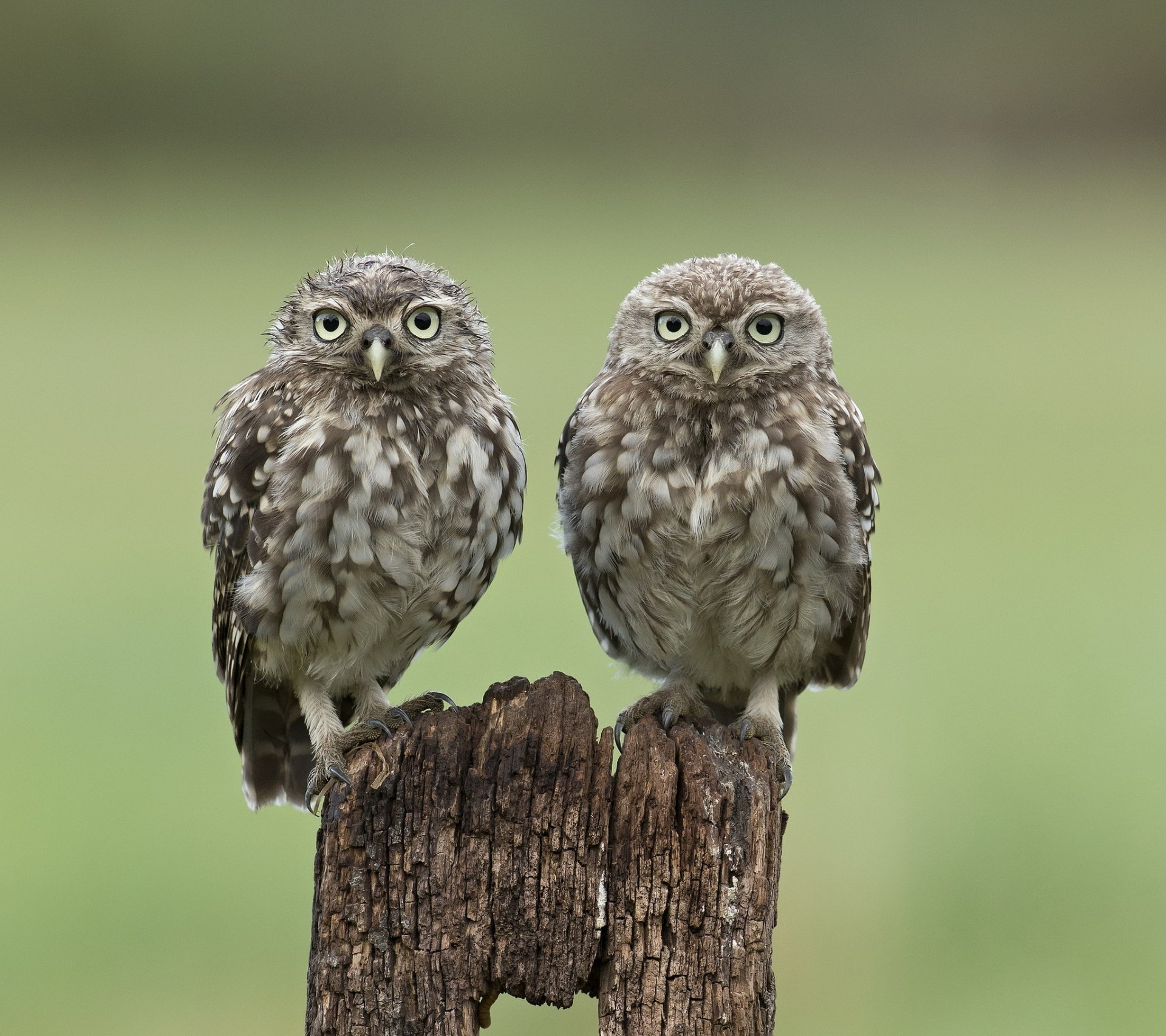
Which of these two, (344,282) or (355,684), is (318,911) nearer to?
(355,684)

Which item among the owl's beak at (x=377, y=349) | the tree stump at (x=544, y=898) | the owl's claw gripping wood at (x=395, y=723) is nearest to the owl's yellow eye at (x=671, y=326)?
the owl's beak at (x=377, y=349)

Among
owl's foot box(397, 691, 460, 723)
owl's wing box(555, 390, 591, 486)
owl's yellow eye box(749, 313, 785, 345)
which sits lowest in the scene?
owl's foot box(397, 691, 460, 723)

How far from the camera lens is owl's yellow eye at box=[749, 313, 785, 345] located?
353cm

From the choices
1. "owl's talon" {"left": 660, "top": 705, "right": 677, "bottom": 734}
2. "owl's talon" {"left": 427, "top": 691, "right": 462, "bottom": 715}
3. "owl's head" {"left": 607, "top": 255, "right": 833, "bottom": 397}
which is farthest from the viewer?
"owl's talon" {"left": 660, "top": 705, "right": 677, "bottom": 734}

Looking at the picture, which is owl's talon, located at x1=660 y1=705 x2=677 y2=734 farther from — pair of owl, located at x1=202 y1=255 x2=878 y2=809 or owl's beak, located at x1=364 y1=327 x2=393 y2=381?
owl's beak, located at x1=364 y1=327 x2=393 y2=381

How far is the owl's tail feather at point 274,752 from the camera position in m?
3.88

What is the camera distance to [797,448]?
3535mm

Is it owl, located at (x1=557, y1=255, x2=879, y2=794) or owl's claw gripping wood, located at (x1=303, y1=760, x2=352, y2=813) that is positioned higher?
owl, located at (x1=557, y1=255, x2=879, y2=794)

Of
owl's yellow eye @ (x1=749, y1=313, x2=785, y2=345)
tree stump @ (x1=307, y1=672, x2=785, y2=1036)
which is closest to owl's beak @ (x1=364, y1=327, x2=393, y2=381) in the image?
owl's yellow eye @ (x1=749, y1=313, x2=785, y2=345)

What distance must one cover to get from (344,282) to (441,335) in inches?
11.0

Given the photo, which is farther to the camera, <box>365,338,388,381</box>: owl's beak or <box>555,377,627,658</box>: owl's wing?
<box>555,377,627,658</box>: owl's wing

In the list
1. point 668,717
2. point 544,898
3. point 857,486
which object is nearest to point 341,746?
point 668,717

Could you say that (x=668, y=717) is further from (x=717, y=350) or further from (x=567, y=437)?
(x=717, y=350)

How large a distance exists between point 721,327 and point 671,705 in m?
1.11
